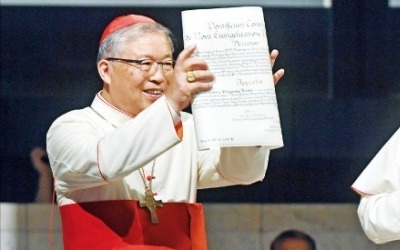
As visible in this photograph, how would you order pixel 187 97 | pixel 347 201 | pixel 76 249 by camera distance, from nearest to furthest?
pixel 187 97 → pixel 76 249 → pixel 347 201

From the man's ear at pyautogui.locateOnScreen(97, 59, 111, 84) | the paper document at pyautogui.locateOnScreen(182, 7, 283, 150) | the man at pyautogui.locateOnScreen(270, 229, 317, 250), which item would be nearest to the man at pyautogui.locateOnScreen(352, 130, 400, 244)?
the paper document at pyautogui.locateOnScreen(182, 7, 283, 150)

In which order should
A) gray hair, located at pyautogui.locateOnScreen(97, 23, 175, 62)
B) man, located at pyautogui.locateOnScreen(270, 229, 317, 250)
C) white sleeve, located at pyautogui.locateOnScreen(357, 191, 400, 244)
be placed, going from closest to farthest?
white sleeve, located at pyautogui.locateOnScreen(357, 191, 400, 244) → gray hair, located at pyautogui.locateOnScreen(97, 23, 175, 62) → man, located at pyautogui.locateOnScreen(270, 229, 317, 250)

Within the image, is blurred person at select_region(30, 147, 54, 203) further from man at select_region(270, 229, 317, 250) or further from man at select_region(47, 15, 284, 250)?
man at select_region(47, 15, 284, 250)

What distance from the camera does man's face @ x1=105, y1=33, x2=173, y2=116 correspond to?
175 inches

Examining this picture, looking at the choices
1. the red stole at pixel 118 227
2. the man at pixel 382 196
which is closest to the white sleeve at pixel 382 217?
the man at pixel 382 196

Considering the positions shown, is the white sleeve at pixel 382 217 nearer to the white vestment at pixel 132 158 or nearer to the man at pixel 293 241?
the white vestment at pixel 132 158

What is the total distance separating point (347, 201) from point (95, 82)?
123 cm

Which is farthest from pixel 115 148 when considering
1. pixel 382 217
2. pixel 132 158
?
pixel 382 217

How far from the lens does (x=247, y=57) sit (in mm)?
A: 4141

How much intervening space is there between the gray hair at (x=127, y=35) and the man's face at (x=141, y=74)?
20 mm

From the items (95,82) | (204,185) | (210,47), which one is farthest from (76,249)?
(95,82)

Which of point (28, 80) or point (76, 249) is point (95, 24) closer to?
point (28, 80)

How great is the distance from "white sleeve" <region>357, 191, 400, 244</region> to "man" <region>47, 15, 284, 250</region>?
1.17 ft

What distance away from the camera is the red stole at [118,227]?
4.42 m
